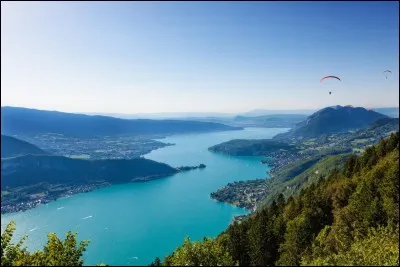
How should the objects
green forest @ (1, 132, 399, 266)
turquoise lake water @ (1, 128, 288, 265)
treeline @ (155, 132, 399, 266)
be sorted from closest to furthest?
1. green forest @ (1, 132, 399, 266)
2. treeline @ (155, 132, 399, 266)
3. turquoise lake water @ (1, 128, 288, 265)

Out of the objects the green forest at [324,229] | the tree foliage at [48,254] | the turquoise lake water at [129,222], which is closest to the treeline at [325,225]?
the green forest at [324,229]

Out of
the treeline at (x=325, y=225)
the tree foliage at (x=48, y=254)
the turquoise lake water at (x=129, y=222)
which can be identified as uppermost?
the tree foliage at (x=48, y=254)

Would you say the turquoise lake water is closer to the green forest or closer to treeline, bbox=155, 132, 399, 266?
treeline, bbox=155, 132, 399, 266

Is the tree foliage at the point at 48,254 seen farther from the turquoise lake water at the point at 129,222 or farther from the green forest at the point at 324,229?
the turquoise lake water at the point at 129,222

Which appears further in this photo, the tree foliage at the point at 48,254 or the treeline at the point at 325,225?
the treeline at the point at 325,225

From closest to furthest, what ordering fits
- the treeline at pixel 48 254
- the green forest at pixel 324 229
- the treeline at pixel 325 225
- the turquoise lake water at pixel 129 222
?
the treeline at pixel 48 254 → the green forest at pixel 324 229 → the treeline at pixel 325 225 → the turquoise lake water at pixel 129 222

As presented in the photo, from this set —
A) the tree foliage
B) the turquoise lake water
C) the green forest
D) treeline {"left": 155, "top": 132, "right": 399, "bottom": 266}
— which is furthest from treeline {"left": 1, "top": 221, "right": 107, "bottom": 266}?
the turquoise lake water

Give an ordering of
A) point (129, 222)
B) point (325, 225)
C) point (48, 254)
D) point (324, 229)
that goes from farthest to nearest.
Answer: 1. point (129, 222)
2. point (325, 225)
3. point (324, 229)
4. point (48, 254)

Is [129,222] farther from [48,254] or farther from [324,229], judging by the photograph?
[48,254]

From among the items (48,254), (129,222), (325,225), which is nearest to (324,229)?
(325,225)

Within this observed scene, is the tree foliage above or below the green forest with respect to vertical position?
above

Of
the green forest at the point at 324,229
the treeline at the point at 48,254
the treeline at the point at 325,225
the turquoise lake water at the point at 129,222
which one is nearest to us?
the treeline at the point at 48,254
